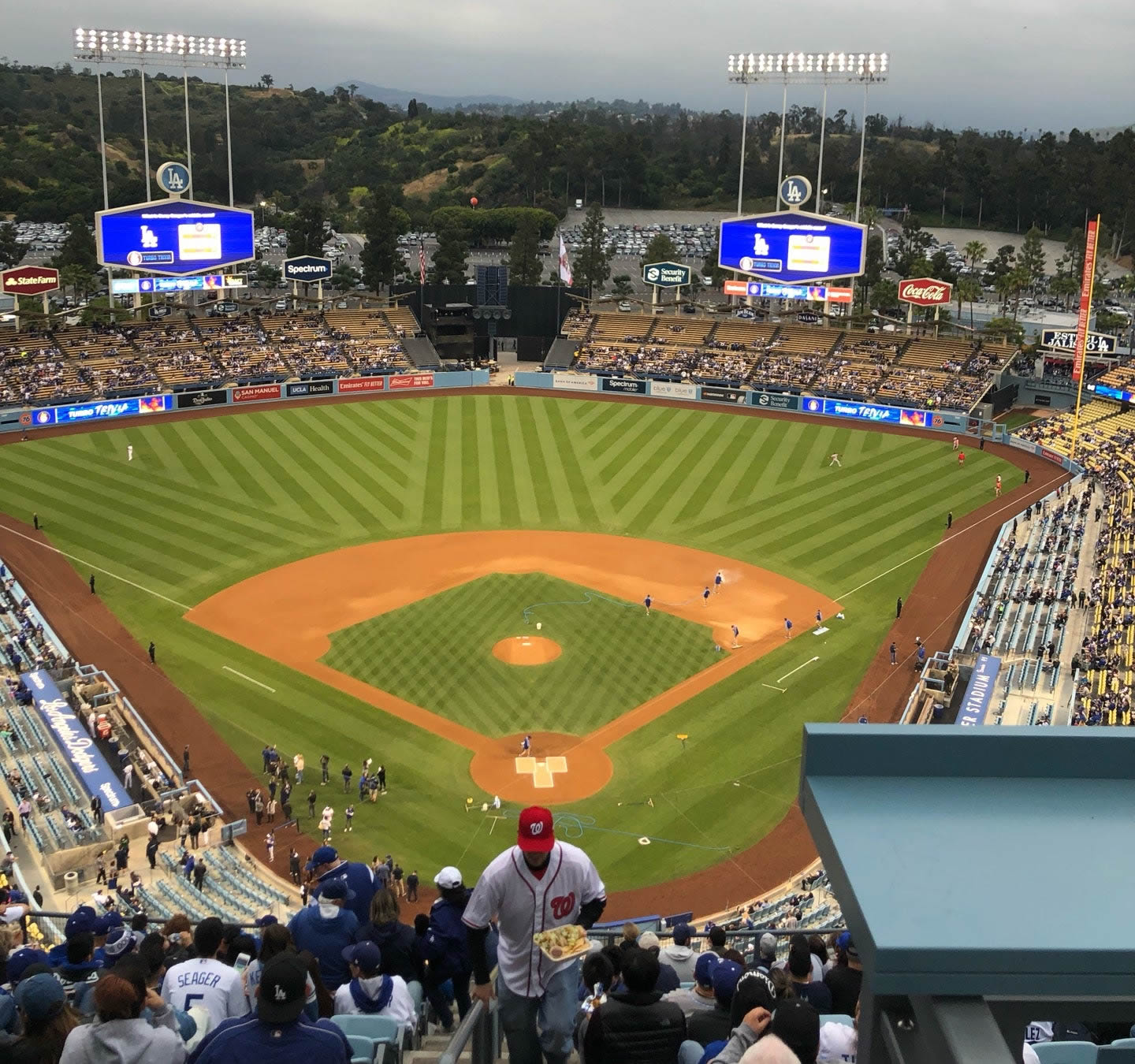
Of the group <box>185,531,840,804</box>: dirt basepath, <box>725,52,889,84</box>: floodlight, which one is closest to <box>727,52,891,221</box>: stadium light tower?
<box>725,52,889,84</box>: floodlight

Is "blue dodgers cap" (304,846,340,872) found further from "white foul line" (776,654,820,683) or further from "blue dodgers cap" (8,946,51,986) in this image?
"white foul line" (776,654,820,683)

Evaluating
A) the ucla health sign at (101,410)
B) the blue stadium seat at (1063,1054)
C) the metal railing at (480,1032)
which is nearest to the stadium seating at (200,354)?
the ucla health sign at (101,410)

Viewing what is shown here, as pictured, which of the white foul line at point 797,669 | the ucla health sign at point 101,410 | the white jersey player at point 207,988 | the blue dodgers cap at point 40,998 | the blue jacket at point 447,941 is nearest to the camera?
the blue dodgers cap at point 40,998

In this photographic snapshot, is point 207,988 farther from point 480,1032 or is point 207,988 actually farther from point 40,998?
point 480,1032

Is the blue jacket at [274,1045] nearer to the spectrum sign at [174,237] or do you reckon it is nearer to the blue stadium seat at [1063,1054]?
the blue stadium seat at [1063,1054]

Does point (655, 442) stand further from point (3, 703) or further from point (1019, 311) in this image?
point (1019, 311)

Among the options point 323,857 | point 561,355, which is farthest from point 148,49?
point 323,857

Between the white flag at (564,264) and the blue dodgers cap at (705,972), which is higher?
the white flag at (564,264)
